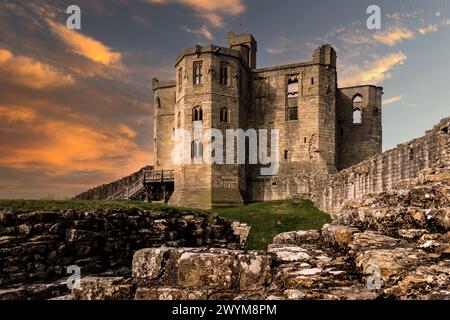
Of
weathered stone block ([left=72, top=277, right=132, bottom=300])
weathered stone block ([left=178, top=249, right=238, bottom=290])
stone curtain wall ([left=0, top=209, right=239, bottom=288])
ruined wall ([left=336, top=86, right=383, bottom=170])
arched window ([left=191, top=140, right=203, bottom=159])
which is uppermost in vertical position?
ruined wall ([left=336, top=86, right=383, bottom=170])

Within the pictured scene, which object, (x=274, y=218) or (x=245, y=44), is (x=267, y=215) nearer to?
(x=274, y=218)

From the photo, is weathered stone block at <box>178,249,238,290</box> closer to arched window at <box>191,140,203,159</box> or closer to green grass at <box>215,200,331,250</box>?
green grass at <box>215,200,331,250</box>

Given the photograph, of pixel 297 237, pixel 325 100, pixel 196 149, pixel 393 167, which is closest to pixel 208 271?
pixel 297 237

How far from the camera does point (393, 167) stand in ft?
60.8

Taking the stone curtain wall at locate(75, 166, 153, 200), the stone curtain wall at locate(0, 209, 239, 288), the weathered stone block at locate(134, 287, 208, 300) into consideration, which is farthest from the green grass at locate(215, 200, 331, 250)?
A: the weathered stone block at locate(134, 287, 208, 300)

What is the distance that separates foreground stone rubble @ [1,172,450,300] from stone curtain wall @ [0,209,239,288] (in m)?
7.52

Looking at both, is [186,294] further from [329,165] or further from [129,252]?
[329,165]

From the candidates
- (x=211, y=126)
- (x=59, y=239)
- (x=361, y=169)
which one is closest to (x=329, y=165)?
(x=211, y=126)

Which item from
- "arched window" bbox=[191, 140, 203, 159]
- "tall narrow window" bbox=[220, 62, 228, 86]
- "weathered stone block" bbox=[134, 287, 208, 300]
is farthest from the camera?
"tall narrow window" bbox=[220, 62, 228, 86]

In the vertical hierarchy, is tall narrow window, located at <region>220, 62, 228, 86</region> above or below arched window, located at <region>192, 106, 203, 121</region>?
above

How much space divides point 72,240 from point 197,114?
86.9 ft

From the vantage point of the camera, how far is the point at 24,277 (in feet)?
36.8

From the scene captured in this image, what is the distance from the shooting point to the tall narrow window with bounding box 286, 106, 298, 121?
4287cm

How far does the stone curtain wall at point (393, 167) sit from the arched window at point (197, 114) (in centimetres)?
1422
